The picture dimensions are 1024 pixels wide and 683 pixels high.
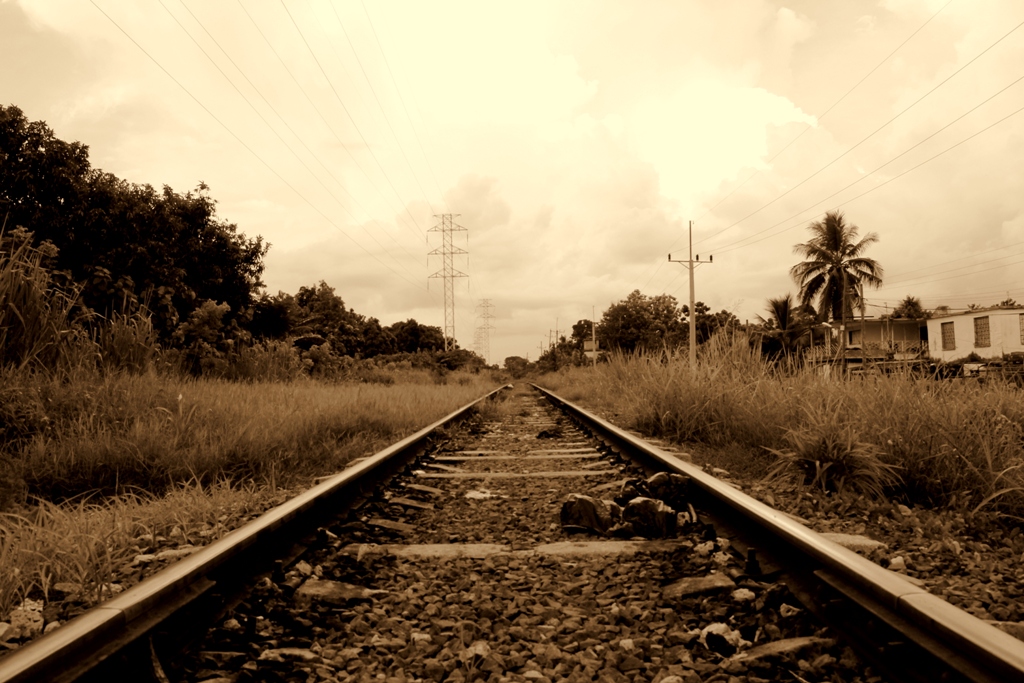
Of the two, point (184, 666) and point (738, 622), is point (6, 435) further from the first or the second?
point (738, 622)

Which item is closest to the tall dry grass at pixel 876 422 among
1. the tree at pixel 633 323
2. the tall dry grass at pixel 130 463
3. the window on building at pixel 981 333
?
the tall dry grass at pixel 130 463

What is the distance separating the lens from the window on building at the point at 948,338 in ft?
125

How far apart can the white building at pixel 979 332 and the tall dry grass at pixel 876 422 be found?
105 ft

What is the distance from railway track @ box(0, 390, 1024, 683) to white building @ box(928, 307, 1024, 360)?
35992 millimetres

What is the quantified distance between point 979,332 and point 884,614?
138 ft

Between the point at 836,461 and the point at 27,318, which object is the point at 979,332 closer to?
the point at 836,461

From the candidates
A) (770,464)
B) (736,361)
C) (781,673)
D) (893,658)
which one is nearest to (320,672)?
(781,673)

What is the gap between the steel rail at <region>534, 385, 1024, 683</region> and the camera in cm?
125

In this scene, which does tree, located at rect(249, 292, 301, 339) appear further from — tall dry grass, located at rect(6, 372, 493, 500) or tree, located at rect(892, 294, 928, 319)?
tree, located at rect(892, 294, 928, 319)

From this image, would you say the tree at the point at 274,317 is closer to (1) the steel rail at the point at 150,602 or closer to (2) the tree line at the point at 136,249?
(2) the tree line at the point at 136,249

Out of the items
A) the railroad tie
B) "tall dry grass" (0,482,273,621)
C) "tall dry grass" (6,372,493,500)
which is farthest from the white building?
"tall dry grass" (0,482,273,621)

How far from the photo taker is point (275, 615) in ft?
6.36

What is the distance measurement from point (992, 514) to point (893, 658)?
1.77 m

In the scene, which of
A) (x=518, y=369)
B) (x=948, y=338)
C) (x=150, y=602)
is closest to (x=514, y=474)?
(x=150, y=602)
